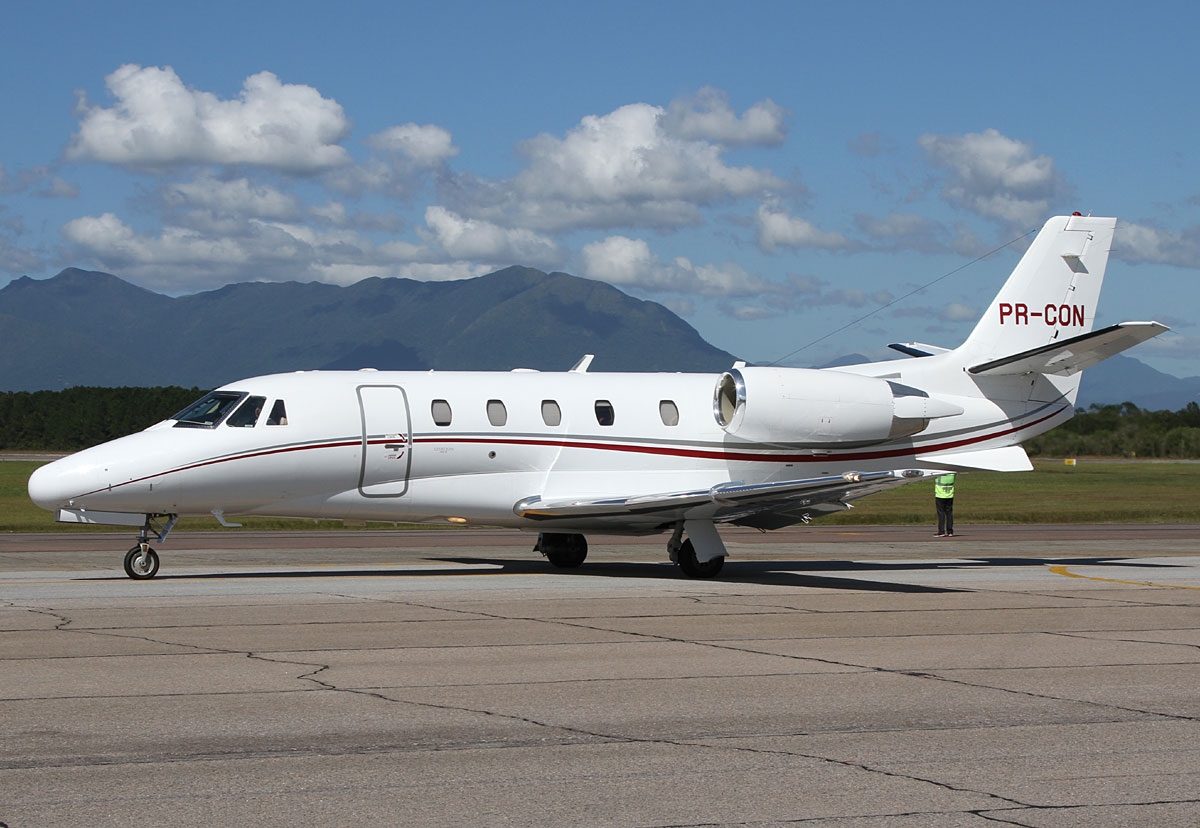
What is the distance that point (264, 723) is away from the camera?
9656mm

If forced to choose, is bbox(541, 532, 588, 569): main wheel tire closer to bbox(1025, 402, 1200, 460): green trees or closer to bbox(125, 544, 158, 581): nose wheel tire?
bbox(125, 544, 158, 581): nose wheel tire

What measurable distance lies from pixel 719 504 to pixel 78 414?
10941 cm

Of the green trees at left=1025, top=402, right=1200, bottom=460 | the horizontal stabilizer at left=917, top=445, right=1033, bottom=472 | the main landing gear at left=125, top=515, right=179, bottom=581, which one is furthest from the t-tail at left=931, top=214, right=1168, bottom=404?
the green trees at left=1025, top=402, right=1200, bottom=460

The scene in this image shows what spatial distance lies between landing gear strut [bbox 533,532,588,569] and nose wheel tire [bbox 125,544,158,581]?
6536 mm

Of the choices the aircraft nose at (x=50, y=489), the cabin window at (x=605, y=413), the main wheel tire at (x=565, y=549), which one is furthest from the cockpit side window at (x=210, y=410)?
the main wheel tire at (x=565, y=549)

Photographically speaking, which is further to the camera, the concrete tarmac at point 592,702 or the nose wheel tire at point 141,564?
the nose wheel tire at point 141,564

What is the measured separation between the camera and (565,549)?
912 inches

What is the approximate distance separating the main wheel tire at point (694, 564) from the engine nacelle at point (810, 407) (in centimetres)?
221

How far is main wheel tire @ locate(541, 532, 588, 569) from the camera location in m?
23.2

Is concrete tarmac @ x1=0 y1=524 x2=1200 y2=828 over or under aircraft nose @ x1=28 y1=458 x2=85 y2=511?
under

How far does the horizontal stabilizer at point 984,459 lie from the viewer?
2367 centimetres

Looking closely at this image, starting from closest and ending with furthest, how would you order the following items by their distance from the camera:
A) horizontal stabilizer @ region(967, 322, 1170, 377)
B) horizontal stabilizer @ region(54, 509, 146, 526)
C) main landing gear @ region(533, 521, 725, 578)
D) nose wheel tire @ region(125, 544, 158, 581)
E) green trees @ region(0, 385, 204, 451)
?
1. horizontal stabilizer @ region(54, 509, 146, 526)
2. nose wheel tire @ region(125, 544, 158, 581)
3. main landing gear @ region(533, 521, 725, 578)
4. horizontal stabilizer @ region(967, 322, 1170, 377)
5. green trees @ region(0, 385, 204, 451)

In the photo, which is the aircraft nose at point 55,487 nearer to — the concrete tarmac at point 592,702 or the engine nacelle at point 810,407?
the concrete tarmac at point 592,702

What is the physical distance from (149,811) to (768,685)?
558 cm
